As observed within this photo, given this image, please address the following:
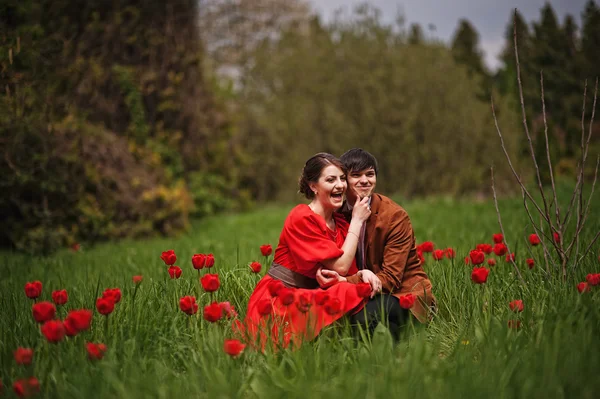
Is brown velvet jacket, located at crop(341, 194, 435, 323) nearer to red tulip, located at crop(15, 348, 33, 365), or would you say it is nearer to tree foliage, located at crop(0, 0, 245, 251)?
red tulip, located at crop(15, 348, 33, 365)

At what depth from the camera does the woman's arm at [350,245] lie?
3.00 meters

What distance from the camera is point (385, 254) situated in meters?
3.16

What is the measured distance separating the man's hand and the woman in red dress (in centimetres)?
5

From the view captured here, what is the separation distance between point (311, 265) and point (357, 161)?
717 mm

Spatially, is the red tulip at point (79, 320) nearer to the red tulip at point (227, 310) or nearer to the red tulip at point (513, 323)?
the red tulip at point (227, 310)

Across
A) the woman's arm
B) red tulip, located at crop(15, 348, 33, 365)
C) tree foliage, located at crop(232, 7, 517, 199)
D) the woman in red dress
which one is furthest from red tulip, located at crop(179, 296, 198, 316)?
tree foliage, located at crop(232, 7, 517, 199)

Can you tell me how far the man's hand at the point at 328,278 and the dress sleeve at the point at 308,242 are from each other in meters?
0.07

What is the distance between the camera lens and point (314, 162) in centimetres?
317

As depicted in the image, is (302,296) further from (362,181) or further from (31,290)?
(31,290)

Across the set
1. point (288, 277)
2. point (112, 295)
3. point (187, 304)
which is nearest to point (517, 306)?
point (288, 277)

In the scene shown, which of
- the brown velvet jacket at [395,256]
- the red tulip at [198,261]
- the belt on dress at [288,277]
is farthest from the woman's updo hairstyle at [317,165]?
the red tulip at [198,261]

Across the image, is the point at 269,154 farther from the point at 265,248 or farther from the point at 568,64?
the point at 568,64

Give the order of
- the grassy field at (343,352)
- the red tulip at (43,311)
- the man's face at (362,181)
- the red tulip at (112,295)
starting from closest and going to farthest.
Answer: the grassy field at (343,352)
the red tulip at (43,311)
the red tulip at (112,295)
the man's face at (362,181)

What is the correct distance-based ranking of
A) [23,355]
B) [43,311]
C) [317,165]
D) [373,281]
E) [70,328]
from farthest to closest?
[317,165] < [373,281] < [43,311] < [70,328] < [23,355]
